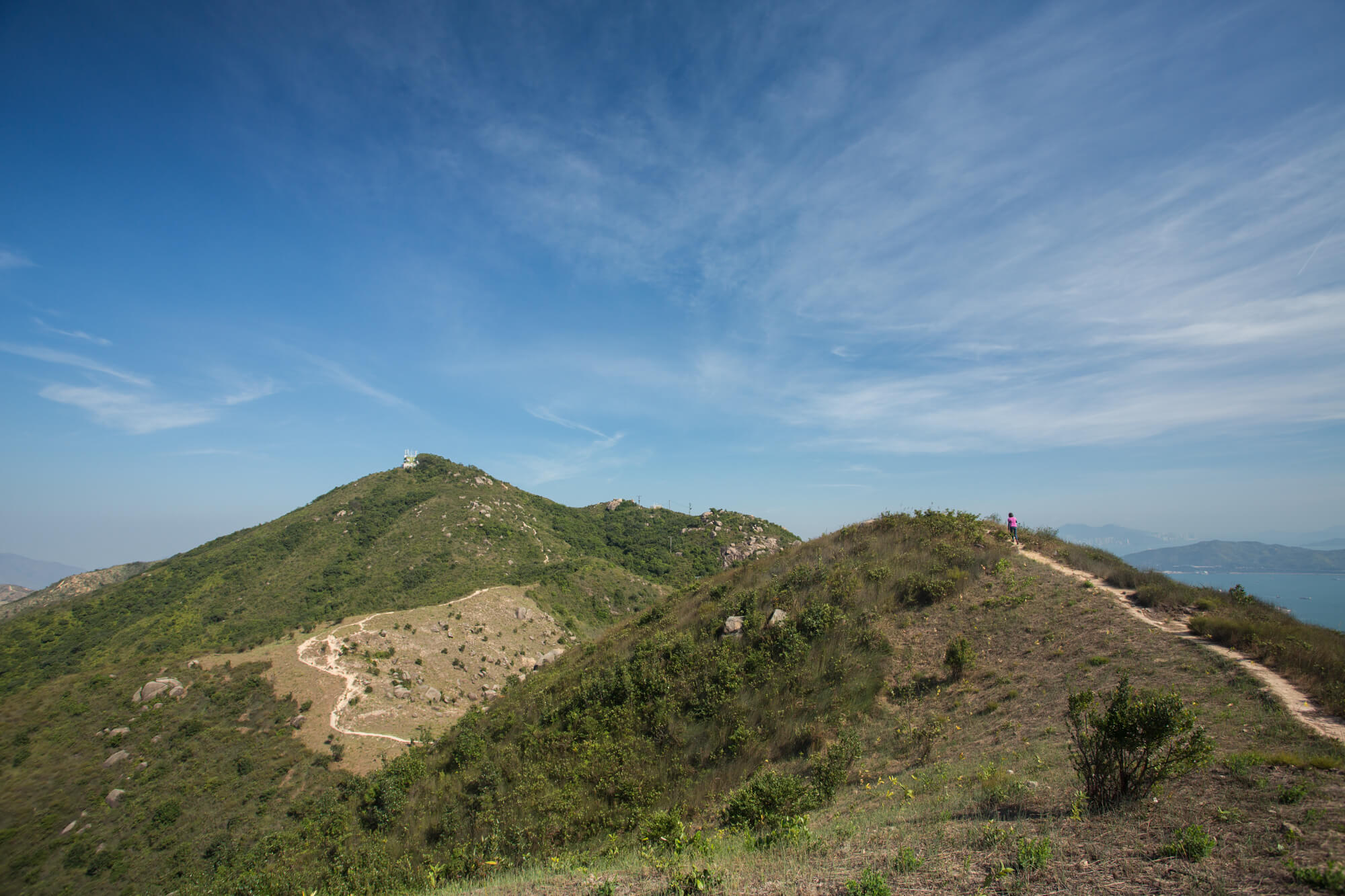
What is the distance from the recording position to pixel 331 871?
14.1 meters

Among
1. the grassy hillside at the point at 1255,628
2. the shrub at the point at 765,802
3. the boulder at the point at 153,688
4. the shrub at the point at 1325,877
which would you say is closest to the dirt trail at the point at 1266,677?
the grassy hillside at the point at 1255,628

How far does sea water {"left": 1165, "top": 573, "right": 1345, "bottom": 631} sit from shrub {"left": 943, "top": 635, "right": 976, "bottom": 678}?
28.8ft

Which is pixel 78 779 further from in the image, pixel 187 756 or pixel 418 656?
pixel 418 656

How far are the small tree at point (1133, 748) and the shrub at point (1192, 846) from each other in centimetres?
105

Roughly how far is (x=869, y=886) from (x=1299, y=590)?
9201cm

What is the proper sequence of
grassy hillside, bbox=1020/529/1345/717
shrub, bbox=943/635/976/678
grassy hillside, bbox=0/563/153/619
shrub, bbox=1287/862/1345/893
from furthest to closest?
grassy hillside, bbox=0/563/153/619, shrub, bbox=943/635/976/678, grassy hillside, bbox=1020/529/1345/717, shrub, bbox=1287/862/1345/893

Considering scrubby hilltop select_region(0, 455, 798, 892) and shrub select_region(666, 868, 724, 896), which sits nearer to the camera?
shrub select_region(666, 868, 724, 896)

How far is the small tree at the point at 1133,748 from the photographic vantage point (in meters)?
6.86

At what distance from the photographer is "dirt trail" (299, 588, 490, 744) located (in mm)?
37675

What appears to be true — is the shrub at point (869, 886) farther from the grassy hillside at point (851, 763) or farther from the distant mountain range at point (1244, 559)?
the distant mountain range at point (1244, 559)

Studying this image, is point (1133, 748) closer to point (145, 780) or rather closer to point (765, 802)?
point (765, 802)

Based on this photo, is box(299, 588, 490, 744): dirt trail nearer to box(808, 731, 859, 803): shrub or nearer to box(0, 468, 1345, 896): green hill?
box(0, 468, 1345, 896): green hill

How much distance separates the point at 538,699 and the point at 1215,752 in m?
23.0

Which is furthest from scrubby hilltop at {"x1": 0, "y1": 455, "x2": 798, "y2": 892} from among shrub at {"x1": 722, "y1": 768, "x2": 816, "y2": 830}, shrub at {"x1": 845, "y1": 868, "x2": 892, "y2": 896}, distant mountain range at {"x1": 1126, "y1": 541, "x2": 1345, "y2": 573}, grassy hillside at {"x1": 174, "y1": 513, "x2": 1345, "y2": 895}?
distant mountain range at {"x1": 1126, "y1": 541, "x2": 1345, "y2": 573}
